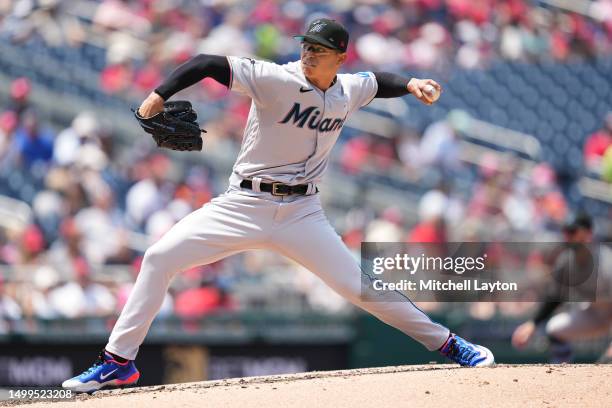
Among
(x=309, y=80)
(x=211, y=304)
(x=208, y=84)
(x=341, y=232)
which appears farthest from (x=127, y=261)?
(x=309, y=80)

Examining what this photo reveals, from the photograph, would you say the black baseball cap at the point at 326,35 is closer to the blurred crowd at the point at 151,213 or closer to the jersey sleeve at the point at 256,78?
the jersey sleeve at the point at 256,78

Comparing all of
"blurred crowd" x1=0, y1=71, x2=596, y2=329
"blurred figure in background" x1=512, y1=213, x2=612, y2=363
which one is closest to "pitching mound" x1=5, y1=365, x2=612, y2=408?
"blurred figure in background" x1=512, y1=213, x2=612, y2=363

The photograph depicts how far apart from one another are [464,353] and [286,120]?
1487mm

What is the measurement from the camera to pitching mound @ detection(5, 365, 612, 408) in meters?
4.42

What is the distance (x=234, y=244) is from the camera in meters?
4.51

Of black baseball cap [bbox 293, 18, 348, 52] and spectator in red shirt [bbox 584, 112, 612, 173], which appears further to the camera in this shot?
spectator in red shirt [bbox 584, 112, 612, 173]

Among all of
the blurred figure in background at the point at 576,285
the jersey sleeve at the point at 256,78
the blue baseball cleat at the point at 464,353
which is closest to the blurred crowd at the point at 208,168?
the blurred figure in background at the point at 576,285

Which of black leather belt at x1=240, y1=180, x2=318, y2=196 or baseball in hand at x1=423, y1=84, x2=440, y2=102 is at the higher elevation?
baseball in hand at x1=423, y1=84, x2=440, y2=102

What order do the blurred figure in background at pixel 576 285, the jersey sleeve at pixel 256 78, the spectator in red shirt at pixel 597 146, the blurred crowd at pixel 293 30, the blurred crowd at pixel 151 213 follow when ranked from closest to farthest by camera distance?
the jersey sleeve at pixel 256 78 → the blurred figure in background at pixel 576 285 → the blurred crowd at pixel 151 213 → the spectator in red shirt at pixel 597 146 → the blurred crowd at pixel 293 30

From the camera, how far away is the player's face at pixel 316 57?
14.6 ft

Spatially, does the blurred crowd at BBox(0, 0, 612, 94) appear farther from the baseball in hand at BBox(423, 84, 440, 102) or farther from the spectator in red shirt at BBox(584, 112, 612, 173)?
the baseball in hand at BBox(423, 84, 440, 102)

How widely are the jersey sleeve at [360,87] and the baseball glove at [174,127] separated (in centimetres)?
70

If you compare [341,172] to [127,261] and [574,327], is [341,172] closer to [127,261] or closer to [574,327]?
[127,261]

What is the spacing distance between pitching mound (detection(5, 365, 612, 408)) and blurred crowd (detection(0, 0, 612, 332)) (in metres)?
2.84
